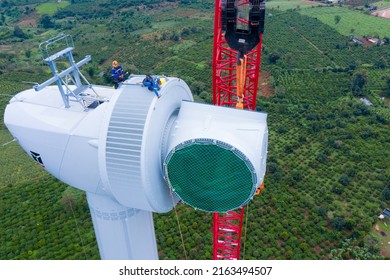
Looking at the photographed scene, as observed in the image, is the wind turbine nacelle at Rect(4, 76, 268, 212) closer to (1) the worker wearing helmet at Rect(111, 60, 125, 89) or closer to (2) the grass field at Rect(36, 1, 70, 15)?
(1) the worker wearing helmet at Rect(111, 60, 125, 89)

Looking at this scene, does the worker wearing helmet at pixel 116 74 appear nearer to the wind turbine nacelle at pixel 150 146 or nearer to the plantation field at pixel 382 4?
the wind turbine nacelle at pixel 150 146

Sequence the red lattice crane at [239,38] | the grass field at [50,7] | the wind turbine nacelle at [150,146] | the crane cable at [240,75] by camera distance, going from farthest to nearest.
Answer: the grass field at [50,7] → the crane cable at [240,75] → the red lattice crane at [239,38] → the wind turbine nacelle at [150,146]

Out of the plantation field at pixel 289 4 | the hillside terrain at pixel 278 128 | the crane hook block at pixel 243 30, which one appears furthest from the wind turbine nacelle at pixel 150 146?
the plantation field at pixel 289 4

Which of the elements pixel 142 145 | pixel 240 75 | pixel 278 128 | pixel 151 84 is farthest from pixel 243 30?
pixel 278 128

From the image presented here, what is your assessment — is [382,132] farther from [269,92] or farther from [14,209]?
[14,209]

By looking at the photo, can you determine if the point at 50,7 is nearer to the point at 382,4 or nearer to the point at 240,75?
the point at 382,4

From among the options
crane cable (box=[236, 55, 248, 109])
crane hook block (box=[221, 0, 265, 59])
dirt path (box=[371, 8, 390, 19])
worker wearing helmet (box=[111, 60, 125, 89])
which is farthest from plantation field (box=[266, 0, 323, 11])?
worker wearing helmet (box=[111, 60, 125, 89])

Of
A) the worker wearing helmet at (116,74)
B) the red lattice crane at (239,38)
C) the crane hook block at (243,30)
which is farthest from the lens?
the red lattice crane at (239,38)
